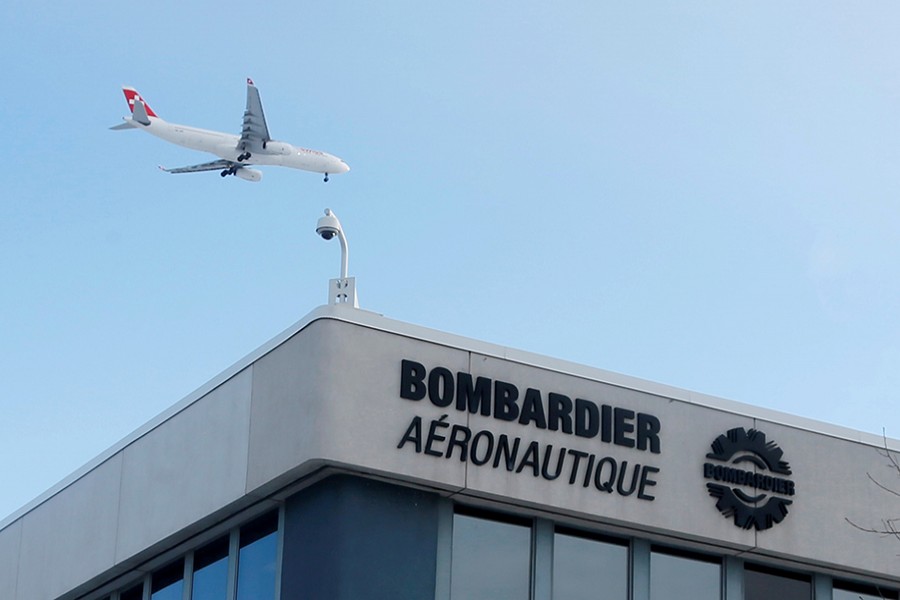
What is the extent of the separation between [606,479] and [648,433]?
0.80 meters

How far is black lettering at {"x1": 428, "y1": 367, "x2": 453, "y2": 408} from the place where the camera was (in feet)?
51.4

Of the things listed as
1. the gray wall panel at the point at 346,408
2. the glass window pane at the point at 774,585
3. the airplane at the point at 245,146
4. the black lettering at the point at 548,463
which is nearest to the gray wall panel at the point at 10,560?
the gray wall panel at the point at 346,408

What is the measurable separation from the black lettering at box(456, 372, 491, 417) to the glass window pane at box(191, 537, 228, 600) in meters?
3.41

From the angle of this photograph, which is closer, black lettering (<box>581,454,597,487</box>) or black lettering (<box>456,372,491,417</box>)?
black lettering (<box>456,372,491,417</box>)

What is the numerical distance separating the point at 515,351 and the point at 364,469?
2247 millimetres

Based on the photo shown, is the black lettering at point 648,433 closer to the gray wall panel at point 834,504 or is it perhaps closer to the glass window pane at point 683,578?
the glass window pane at point 683,578

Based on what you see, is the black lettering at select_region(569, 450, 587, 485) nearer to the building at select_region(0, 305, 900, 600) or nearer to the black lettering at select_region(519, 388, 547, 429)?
the building at select_region(0, 305, 900, 600)

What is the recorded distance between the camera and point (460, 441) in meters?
15.6

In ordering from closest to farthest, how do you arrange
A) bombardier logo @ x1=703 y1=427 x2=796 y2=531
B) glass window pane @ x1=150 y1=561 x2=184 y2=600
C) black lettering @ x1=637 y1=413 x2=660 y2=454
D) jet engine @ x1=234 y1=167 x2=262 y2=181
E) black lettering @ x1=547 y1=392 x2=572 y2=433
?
black lettering @ x1=547 y1=392 x2=572 y2=433 → black lettering @ x1=637 y1=413 x2=660 y2=454 → bombardier logo @ x1=703 y1=427 x2=796 y2=531 → glass window pane @ x1=150 y1=561 x2=184 y2=600 → jet engine @ x1=234 y1=167 x2=262 y2=181

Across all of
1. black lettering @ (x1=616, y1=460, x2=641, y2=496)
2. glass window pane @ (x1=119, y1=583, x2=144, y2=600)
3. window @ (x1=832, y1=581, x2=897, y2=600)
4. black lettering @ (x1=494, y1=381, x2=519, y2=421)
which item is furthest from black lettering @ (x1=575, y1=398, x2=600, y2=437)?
glass window pane @ (x1=119, y1=583, x2=144, y2=600)

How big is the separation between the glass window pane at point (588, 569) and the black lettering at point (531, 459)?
927 mm

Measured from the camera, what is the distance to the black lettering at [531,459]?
15.9 metres

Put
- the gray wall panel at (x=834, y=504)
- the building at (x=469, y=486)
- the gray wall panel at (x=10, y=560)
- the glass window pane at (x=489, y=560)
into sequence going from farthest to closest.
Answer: the gray wall panel at (x=10, y=560) → the gray wall panel at (x=834, y=504) → the glass window pane at (x=489, y=560) → the building at (x=469, y=486)

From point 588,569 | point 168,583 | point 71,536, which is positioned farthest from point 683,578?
point 71,536
